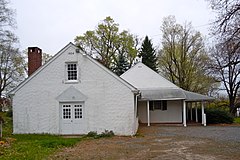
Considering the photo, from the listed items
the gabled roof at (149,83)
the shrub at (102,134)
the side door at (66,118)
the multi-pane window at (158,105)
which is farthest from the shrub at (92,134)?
the multi-pane window at (158,105)

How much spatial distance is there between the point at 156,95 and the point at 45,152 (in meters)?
18.2

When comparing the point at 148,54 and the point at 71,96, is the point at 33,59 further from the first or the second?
the point at 148,54

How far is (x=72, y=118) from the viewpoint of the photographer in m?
21.6

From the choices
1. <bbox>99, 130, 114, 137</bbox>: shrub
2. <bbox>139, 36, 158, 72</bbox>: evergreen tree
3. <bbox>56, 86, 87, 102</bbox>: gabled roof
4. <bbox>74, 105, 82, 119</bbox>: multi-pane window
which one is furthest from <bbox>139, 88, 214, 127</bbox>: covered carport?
<bbox>139, 36, 158, 72</bbox>: evergreen tree

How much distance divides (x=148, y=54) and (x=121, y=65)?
5.99 meters

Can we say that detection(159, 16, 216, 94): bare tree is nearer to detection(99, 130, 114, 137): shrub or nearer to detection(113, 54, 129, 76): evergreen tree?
detection(113, 54, 129, 76): evergreen tree

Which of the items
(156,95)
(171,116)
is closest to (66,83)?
(156,95)

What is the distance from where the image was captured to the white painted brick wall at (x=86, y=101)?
21.1 metres

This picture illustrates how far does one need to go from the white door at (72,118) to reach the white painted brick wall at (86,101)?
0.35 meters

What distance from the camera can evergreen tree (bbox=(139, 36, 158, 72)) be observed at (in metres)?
48.9

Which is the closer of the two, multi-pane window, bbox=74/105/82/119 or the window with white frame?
multi-pane window, bbox=74/105/82/119

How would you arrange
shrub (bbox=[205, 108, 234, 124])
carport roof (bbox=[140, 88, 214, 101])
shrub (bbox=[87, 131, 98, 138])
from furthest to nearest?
shrub (bbox=[205, 108, 234, 124]), carport roof (bbox=[140, 88, 214, 101]), shrub (bbox=[87, 131, 98, 138])

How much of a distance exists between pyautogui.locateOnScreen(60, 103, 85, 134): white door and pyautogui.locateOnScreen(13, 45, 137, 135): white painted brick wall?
346 millimetres

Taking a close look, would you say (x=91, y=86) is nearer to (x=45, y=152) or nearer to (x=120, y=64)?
(x=45, y=152)
